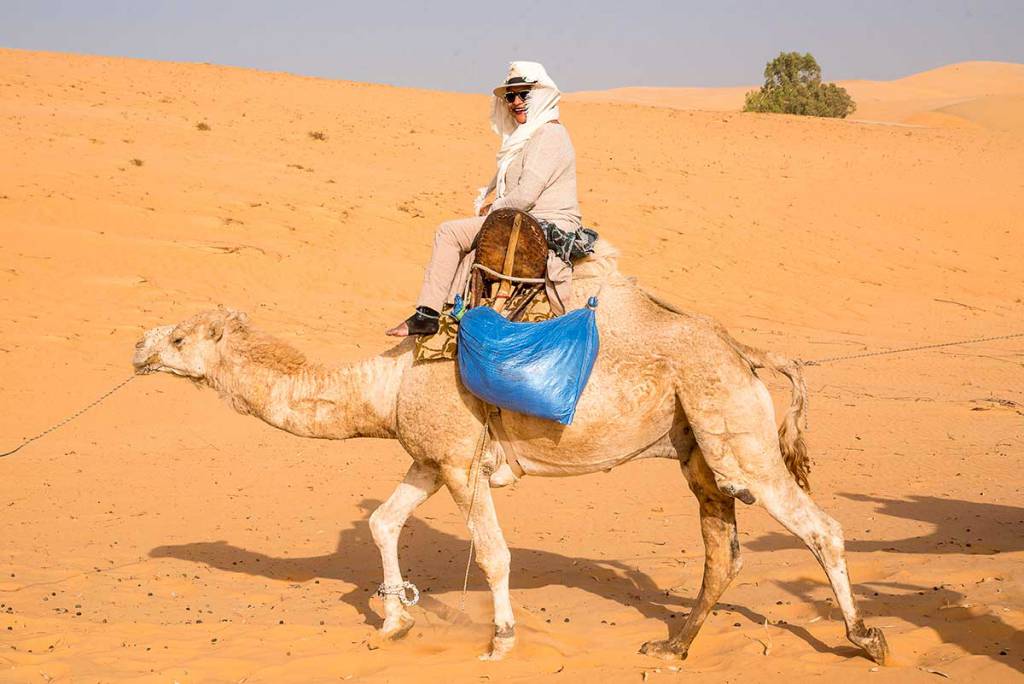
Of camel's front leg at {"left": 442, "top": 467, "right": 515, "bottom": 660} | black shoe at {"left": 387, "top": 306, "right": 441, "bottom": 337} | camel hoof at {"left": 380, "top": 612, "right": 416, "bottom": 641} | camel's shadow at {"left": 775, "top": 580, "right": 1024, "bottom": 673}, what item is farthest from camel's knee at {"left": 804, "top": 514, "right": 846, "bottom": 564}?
camel hoof at {"left": 380, "top": 612, "right": 416, "bottom": 641}

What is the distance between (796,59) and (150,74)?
29.6 meters

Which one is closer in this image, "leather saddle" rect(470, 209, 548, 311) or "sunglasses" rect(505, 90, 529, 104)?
"leather saddle" rect(470, 209, 548, 311)

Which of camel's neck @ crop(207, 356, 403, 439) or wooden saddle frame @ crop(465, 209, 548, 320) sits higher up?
wooden saddle frame @ crop(465, 209, 548, 320)

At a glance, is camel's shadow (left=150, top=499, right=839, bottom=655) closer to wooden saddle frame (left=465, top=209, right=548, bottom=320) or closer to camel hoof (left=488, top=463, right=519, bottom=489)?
camel hoof (left=488, top=463, right=519, bottom=489)

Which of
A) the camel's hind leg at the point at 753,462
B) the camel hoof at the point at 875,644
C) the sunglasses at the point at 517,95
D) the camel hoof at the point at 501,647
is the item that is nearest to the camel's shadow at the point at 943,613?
the camel hoof at the point at 875,644

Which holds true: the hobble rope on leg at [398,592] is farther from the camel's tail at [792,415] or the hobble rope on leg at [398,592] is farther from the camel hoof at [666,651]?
the camel's tail at [792,415]

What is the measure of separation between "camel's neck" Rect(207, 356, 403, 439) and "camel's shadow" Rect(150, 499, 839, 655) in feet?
4.81

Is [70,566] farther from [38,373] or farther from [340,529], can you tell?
[38,373]

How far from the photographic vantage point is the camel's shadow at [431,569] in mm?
7629

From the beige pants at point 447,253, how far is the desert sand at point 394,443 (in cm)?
215

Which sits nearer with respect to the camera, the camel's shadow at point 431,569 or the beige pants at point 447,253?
the beige pants at point 447,253

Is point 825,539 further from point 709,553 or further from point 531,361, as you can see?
point 531,361

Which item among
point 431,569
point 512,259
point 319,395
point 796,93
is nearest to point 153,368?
point 319,395

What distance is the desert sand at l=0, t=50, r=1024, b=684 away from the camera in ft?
21.6
